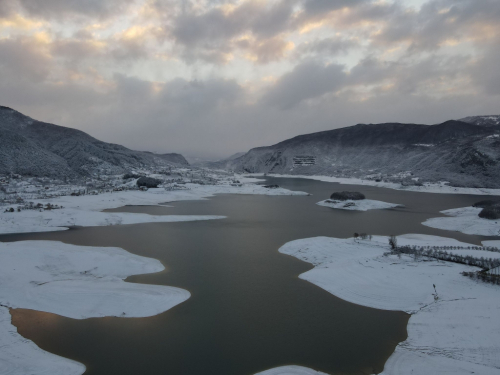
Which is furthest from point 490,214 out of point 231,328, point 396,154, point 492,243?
point 396,154

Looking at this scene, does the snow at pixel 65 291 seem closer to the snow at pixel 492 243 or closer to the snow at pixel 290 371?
the snow at pixel 290 371

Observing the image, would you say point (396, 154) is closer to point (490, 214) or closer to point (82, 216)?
point (490, 214)

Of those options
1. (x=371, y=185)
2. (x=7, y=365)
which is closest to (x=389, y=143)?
(x=371, y=185)

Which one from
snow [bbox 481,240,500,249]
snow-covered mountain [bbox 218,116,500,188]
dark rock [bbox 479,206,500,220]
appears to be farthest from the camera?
snow-covered mountain [bbox 218,116,500,188]

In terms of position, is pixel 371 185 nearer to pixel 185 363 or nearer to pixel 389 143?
pixel 389 143

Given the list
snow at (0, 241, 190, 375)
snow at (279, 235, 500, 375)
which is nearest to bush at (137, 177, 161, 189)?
snow at (0, 241, 190, 375)

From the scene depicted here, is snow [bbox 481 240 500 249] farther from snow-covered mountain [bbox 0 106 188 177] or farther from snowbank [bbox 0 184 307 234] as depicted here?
snow-covered mountain [bbox 0 106 188 177]
